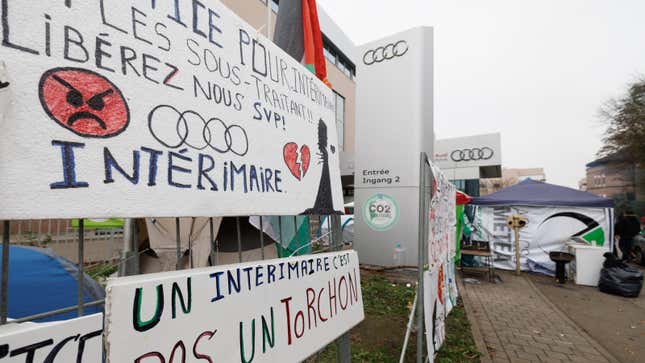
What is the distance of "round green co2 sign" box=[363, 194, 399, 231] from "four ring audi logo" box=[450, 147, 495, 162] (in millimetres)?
10301

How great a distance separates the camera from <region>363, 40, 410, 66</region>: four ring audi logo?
753cm

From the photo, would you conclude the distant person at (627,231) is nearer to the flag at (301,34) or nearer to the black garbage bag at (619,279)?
the black garbage bag at (619,279)

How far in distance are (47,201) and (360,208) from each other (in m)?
7.37

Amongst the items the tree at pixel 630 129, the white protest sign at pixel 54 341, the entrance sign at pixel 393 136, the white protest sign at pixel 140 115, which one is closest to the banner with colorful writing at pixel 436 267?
the white protest sign at pixel 140 115

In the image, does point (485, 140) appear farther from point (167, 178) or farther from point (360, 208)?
point (167, 178)

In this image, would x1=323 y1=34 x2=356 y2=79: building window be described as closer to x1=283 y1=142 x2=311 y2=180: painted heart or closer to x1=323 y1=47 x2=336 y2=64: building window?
x1=323 y1=47 x2=336 y2=64: building window

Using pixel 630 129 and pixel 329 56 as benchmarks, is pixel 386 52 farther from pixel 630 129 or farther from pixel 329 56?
pixel 630 129

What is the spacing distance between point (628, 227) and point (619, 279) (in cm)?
442

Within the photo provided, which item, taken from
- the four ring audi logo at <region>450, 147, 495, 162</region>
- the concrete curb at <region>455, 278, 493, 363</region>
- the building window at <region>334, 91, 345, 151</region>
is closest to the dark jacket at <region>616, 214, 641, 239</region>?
the four ring audi logo at <region>450, 147, 495, 162</region>

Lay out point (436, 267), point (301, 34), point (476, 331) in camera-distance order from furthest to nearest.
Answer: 1. point (476, 331)
2. point (436, 267)
3. point (301, 34)

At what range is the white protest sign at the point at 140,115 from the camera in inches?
27.2

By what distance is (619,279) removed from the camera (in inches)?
226

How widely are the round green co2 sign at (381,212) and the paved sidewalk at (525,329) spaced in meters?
2.12

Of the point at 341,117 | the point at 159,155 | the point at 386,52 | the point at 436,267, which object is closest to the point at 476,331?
the point at 436,267
